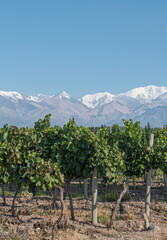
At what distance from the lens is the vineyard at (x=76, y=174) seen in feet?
39.4

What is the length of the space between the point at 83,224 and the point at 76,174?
257 centimetres

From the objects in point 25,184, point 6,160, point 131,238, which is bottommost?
point 131,238

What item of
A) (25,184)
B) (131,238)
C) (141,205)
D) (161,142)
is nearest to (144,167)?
(161,142)

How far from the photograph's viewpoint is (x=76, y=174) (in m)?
14.7

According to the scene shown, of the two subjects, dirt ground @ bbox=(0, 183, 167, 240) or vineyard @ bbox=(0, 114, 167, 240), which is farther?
vineyard @ bbox=(0, 114, 167, 240)

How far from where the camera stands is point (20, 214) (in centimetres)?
1517

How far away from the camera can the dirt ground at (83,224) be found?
11531 mm

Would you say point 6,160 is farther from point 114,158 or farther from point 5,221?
point 114,158

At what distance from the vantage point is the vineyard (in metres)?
12.0

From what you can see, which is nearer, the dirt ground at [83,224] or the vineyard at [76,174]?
the dirt ground at [83,224]

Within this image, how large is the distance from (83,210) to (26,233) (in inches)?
240

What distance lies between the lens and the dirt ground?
11531mm

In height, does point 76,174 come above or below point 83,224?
above

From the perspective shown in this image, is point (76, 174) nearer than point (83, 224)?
No
